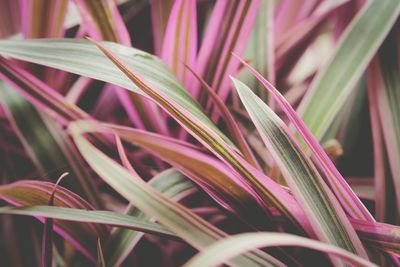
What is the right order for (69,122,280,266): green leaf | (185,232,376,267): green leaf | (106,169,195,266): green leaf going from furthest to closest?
(106,169,195,266): green leaf < (69,122,280,266): green leaf < (185,232,376,267): green leaf

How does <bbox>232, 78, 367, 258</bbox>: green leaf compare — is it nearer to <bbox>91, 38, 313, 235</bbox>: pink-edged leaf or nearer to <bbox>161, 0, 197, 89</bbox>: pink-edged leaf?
<bbox>91, 38, 313, 235</bbox>: pink-edged leaf

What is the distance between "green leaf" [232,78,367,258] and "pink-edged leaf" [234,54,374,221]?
1 cm

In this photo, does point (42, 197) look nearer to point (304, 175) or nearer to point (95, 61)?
point (95, 61)

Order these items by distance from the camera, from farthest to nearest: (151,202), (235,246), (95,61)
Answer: (95,61) < (151,202) < (235,246)

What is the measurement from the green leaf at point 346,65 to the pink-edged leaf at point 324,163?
12 cm

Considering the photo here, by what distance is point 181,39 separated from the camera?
0.55 metres

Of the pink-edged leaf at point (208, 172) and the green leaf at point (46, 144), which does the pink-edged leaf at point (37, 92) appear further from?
the pink-edged leaf at point (208, 172)

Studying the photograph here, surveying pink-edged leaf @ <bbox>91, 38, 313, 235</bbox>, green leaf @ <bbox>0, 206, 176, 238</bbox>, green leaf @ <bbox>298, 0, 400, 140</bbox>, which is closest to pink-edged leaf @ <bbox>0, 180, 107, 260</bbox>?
green leaf @ <bbox>0, 206, 176, 238</bbox>

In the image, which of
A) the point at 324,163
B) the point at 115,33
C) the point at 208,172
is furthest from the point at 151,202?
the point at 115,33

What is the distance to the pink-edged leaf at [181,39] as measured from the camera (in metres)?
0.52

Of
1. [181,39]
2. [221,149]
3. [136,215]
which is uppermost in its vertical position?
[181,39]

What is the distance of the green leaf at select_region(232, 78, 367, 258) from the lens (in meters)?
0.39

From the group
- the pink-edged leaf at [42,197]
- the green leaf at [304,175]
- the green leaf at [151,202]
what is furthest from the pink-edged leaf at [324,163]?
the pink-edged leaf at [42,197]

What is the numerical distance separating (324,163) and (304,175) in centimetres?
2
